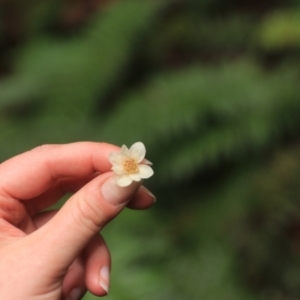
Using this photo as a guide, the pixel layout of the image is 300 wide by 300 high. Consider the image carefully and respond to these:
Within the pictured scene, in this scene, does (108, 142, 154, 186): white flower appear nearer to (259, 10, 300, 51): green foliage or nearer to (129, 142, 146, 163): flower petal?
(129, 142, 146, 163): flower petal

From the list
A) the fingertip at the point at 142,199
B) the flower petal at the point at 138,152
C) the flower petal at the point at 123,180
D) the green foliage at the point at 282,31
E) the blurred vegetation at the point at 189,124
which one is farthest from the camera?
the green foliage at the point at 282,31

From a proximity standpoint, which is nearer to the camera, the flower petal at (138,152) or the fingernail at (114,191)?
the fingernail at (114,191)

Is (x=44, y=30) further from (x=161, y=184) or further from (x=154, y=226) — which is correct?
(x=154, y=226)

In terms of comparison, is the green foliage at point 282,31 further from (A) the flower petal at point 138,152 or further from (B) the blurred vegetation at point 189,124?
(A) the flower petal at point 138,152

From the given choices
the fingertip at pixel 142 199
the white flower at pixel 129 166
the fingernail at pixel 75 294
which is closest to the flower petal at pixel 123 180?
the white flower at pixel 129 166

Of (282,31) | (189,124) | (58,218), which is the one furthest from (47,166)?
(282,31)

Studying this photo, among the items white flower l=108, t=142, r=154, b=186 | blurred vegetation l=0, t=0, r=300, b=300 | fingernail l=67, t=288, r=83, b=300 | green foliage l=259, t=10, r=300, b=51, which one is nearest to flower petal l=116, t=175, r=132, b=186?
white flower l=108, t=142, r=154, b=186

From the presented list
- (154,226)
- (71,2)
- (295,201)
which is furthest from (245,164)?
(71,2)
